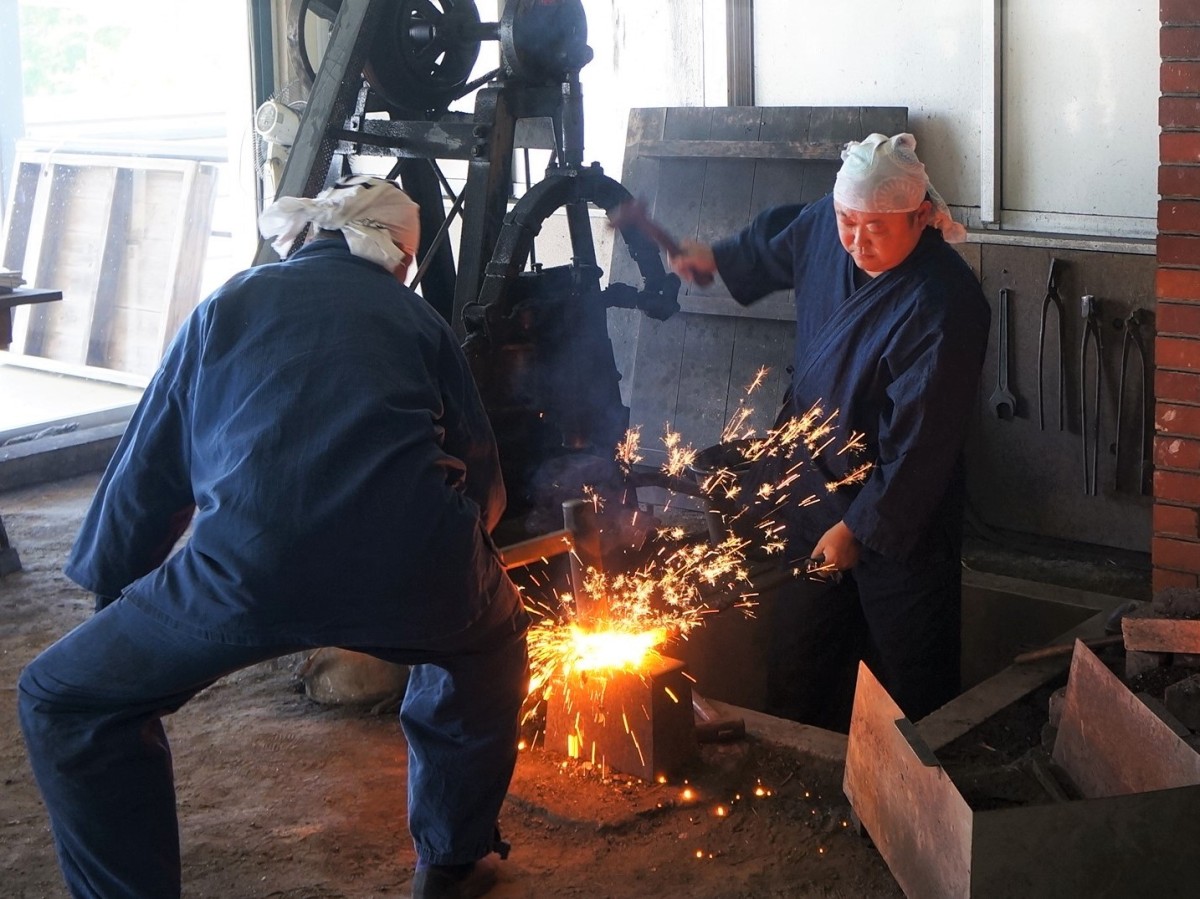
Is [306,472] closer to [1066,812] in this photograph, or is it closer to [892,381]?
[1066,812]

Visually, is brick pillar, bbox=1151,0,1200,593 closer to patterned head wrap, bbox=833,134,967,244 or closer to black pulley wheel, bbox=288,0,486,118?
patterned head wrap, bbox=833,134,967,244

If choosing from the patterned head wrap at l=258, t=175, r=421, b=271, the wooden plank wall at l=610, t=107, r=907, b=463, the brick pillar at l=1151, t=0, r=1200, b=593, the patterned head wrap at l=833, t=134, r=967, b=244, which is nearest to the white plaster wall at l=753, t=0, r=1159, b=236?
the wooden plank wall at l=610, t=107, r=907, b=463

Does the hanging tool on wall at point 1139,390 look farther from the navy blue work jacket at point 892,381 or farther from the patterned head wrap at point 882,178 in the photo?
the patterned head wrap at point 882,178

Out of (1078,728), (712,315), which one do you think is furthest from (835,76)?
(1078,728)

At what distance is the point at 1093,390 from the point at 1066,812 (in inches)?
107

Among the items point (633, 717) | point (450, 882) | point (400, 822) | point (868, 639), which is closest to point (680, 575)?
point (868, 639)

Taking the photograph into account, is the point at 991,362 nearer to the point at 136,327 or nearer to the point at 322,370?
the point at 322,370

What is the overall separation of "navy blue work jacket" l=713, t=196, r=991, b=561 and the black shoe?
1.29 metres

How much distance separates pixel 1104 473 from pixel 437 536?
10.5ft

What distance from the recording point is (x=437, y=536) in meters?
2.57

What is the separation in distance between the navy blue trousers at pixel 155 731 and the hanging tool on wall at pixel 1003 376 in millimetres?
2785

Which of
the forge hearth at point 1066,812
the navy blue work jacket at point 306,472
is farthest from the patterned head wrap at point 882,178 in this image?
the navy blue work jacket at point 306,472

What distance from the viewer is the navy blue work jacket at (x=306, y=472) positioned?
248 centimetres

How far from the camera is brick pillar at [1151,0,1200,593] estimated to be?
361cm
